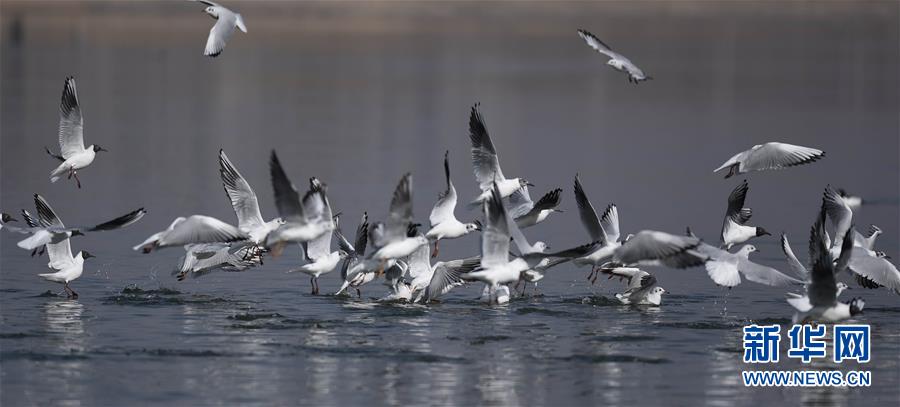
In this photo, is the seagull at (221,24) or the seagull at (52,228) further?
the seagull at (221,24)

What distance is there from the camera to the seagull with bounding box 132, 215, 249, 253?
672 inches

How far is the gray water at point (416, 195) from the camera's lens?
14719 mm

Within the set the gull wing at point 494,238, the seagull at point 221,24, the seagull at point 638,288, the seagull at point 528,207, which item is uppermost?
the seagull at point 221,24

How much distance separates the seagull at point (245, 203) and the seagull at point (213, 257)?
450mm

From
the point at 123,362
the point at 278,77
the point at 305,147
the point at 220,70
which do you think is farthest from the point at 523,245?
the point at 220,70

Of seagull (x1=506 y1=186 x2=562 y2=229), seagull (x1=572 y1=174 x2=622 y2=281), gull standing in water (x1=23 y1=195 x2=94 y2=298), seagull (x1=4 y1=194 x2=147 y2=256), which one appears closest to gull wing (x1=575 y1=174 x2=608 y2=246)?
seagull (x1=572 y1=174 x2=622 y2=281)

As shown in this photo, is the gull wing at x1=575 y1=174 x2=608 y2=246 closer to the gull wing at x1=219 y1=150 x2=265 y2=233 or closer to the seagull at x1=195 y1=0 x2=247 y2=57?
the gull wing at x1=219 y1=150 x2=265 y2=233

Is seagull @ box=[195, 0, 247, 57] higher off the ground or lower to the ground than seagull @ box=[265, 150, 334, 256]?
higher

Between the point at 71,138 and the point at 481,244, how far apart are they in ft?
21.6

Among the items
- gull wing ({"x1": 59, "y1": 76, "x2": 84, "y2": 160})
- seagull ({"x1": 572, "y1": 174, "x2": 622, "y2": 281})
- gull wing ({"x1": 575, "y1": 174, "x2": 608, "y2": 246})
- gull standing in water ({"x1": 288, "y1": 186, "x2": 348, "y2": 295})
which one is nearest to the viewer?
seagull ({"x1": 572, "y1": 174, "x2": 622, "y2": 281})

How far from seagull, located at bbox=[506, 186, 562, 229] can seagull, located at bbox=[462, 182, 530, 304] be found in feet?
8.58

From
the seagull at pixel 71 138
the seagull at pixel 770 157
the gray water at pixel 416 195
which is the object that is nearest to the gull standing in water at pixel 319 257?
the gray water at pixel 416 195

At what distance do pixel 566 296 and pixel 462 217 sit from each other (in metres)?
5.79

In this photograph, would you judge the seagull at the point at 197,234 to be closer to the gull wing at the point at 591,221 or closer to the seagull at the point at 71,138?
the seagull at the point at 71,138
